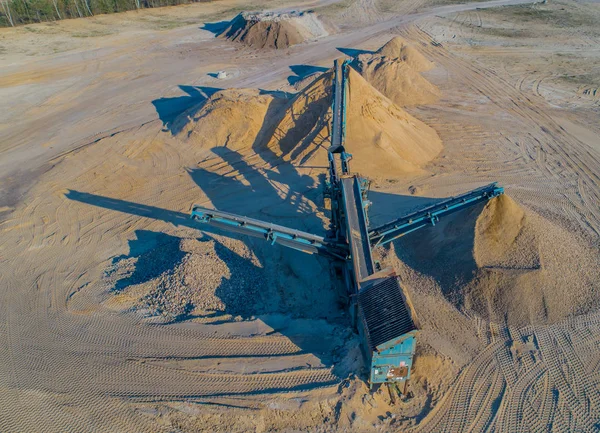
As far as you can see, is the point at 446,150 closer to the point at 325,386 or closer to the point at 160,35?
the point at 325,386

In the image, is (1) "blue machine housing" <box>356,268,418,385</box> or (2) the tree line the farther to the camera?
(2) the tree line

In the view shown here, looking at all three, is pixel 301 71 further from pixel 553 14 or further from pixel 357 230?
pixel 553 14

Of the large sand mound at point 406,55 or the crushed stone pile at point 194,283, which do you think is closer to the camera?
the crushed stone pile at point 194,283

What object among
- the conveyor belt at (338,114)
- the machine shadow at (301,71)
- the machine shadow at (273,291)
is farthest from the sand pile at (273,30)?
the machine shadow at (273,291)

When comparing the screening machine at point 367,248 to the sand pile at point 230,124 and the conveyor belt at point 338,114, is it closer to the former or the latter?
the conveyor belt at point 338,114

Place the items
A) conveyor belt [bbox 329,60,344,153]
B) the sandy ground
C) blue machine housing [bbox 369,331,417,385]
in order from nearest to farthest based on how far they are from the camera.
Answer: blue machine housing [bbox 369,331,417,385], the sandy ground, conveyor belt [bbox 329,60,344,153]

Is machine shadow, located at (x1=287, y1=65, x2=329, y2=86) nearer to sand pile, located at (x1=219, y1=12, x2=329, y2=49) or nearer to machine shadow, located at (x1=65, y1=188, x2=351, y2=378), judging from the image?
sand pile, located at (x1=219, y1=12, x2=329, y2=49)

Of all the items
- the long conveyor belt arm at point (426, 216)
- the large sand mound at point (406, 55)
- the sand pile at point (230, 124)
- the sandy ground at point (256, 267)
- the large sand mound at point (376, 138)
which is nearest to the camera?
the sandy ground at point (256, 267)

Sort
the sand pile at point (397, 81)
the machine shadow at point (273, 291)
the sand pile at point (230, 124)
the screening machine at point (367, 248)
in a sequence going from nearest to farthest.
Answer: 1. the screening machine at point (367, 248)
2. the machine shadow at point (273, 291)
3. the sand pile at point (230, 124)
4. the sand pile at point (397, 81)

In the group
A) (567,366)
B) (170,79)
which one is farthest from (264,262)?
(170,79)

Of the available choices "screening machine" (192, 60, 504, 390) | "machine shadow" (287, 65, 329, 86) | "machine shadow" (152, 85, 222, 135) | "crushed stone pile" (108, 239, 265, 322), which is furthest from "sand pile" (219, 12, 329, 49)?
"crushed stone pile" (108, 239, 265, 322)
